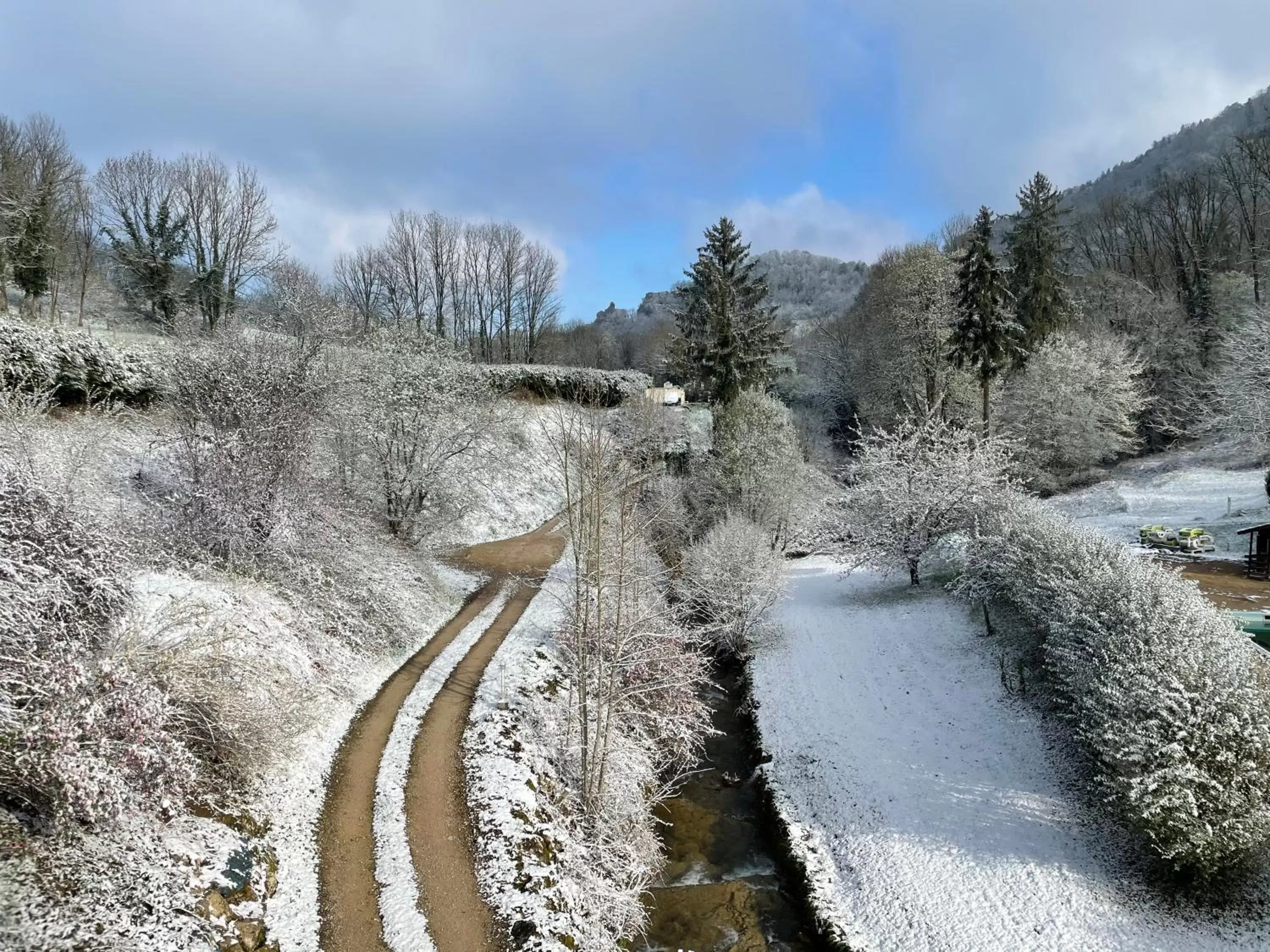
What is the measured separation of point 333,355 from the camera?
2583 cm

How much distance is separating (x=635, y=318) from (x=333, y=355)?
4742 inches

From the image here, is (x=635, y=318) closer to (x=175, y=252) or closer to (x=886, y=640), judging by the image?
(x=175, y=252)

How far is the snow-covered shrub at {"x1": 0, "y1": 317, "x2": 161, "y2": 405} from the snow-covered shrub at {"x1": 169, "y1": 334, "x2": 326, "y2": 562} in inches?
146

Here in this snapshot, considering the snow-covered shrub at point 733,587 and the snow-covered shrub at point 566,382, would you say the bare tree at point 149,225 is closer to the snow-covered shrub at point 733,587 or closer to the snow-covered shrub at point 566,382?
the snow-covered shrub at point 566,382

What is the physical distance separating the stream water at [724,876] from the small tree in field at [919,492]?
36.4 ft

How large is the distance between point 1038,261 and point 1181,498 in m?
16.6

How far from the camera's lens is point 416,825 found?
1124cm

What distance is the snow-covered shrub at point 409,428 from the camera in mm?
25016

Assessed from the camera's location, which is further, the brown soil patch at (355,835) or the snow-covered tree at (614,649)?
the snow-covered tree at (614,649)

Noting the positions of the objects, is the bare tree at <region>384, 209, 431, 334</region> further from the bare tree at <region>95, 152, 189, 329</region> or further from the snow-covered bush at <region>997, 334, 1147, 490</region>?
the snow-covered bush at <region>997, 334, 1147, 490</region>

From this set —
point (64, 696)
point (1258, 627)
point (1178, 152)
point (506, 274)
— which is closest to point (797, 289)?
point (1178, 152)

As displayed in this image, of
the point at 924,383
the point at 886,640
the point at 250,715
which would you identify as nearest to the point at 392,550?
the point at 250,715

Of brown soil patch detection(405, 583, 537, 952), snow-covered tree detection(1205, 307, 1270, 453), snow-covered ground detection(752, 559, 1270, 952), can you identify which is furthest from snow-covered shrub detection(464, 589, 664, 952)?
snow-covered tree detection(1205, 307, 1270, 453)

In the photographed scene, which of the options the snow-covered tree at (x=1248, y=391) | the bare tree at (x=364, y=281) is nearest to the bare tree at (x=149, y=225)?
the bare tree at (x=364, y=281)
